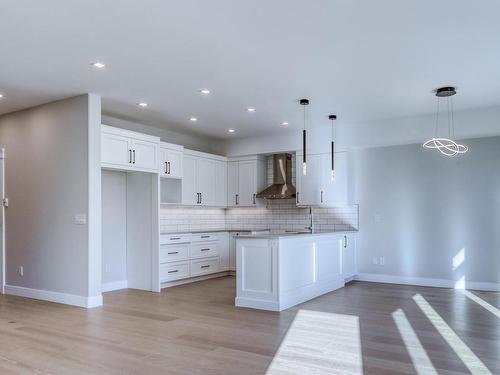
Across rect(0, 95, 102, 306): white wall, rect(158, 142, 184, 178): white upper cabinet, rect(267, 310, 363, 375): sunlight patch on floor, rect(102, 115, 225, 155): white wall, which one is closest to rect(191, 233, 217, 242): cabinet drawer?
rect(158, 142, 184, 178): white upper cabinet

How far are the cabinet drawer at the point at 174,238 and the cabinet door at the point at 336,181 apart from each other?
2.54 m

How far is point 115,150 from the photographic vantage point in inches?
236

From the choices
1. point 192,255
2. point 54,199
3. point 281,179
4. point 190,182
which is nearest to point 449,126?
point 281,179

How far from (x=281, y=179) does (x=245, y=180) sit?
748 millimetres

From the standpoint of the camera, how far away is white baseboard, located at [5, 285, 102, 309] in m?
5.42

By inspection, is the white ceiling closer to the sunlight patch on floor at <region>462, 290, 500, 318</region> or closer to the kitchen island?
the kitchen island

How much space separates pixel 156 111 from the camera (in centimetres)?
659

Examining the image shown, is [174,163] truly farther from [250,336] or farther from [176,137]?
[250,336]

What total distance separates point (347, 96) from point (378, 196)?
2558 millimetres

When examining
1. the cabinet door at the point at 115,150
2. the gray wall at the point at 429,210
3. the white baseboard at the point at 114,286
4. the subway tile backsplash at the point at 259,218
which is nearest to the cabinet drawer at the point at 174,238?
the subway tile backsplash at the point at 259,218

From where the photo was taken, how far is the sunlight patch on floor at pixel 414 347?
10.6 feet

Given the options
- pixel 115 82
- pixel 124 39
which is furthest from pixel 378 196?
pixel 124 39

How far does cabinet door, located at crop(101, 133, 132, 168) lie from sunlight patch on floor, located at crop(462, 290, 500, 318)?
16.8 ft

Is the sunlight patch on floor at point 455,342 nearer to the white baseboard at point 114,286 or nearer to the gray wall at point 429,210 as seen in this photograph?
the gray wall at point 429,210
